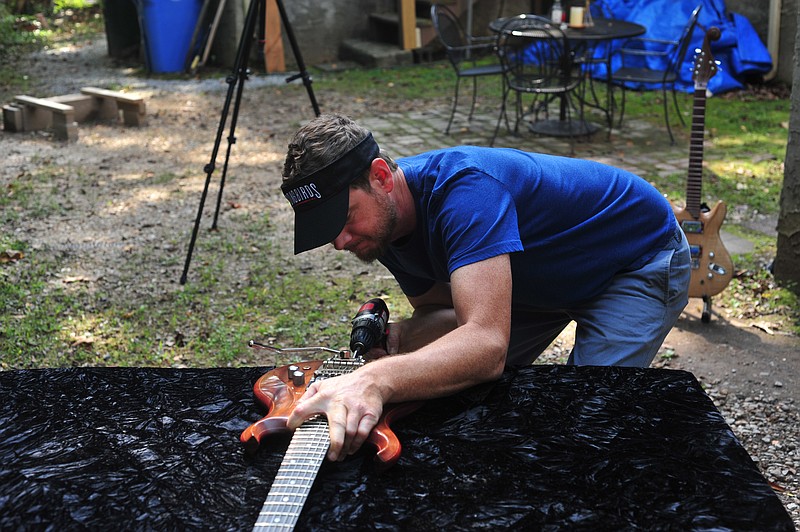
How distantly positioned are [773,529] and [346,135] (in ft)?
4.14

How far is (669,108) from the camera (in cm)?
862

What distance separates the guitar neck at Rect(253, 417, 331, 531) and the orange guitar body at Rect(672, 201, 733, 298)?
2.98 metres

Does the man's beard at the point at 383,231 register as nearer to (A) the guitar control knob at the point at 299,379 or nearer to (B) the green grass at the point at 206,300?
(A) the guitar control knob at the point at 299,379

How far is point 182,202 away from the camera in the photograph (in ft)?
20.9

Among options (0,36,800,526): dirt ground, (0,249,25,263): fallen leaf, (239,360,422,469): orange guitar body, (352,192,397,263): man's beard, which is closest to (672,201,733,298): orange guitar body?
(0,36,800,526): dirt ground

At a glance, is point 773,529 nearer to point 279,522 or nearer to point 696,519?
point 696,519

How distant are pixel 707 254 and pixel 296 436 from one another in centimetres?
314

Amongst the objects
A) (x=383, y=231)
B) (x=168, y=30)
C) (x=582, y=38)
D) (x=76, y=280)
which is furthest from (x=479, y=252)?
(x=168, y=30)

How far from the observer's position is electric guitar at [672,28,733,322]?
14.1 feet

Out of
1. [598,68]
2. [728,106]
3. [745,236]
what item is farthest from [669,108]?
[745,236]

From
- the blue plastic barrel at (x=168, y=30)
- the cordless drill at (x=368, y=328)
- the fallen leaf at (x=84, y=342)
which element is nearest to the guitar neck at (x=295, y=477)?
the cordless drill at (x=368, y=328)

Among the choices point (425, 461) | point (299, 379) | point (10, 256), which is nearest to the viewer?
point (425, 461)

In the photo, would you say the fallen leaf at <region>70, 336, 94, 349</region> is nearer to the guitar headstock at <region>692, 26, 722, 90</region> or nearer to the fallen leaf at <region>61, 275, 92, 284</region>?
the fallen leaf at <region>61, 275, 92, 284</region>

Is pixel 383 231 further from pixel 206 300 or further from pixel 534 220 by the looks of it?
pixel 206 300
